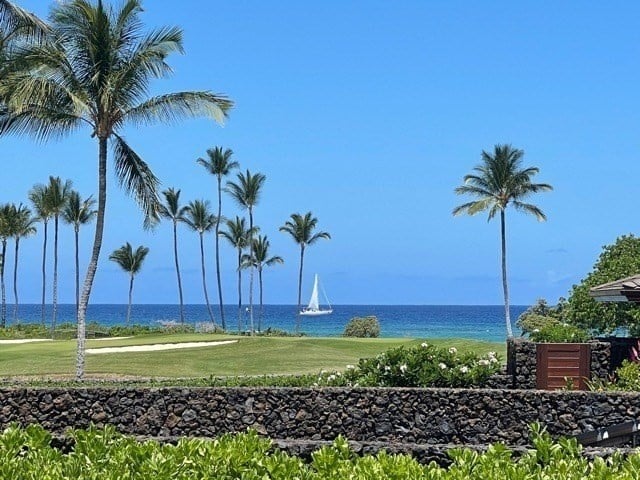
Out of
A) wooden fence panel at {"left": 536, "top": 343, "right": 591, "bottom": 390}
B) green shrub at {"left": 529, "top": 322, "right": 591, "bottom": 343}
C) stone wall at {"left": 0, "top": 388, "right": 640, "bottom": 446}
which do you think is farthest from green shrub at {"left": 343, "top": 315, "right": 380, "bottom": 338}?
stone wall at {"left": 0, "top": 388, "right": 640, "bottom": 446}

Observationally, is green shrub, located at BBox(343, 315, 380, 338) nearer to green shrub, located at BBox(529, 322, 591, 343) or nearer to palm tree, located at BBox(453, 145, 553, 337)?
palm tree, located at BBox(453, 145, 553, 337)

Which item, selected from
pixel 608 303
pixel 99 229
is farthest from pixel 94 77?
pixel 608 303

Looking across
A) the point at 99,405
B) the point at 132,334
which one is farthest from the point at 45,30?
the point at 132,334

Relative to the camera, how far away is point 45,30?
2097 centimetres

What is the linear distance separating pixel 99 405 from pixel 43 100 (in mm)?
11825

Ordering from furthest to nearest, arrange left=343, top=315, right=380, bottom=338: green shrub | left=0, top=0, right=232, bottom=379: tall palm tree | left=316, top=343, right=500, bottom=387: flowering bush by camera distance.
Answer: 1. left=343, top=315, right=380, bottom=338: green shrub
2. left=0, top=0, right=232, bottom=379: tall palm tree
3. left=316, top=343, right=500, bottom=387: flowering bush

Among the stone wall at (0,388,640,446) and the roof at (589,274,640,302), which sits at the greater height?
the roof at (589,274,640,302)

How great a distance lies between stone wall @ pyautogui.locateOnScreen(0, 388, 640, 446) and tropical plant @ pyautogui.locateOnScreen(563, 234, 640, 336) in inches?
837

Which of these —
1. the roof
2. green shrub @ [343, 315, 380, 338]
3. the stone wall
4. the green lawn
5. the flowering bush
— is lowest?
green shrub @ [343, 315, 380, 338]

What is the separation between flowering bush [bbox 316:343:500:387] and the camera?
11773 mm

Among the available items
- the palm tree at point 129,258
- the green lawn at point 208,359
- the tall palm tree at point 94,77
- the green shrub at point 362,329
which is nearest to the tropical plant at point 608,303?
the green lawn at point 208,359

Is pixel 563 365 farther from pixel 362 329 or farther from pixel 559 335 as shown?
pixel 362 329

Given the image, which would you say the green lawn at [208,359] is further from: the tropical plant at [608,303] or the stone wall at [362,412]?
the stone wall at [362,412]

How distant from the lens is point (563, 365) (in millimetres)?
12445
